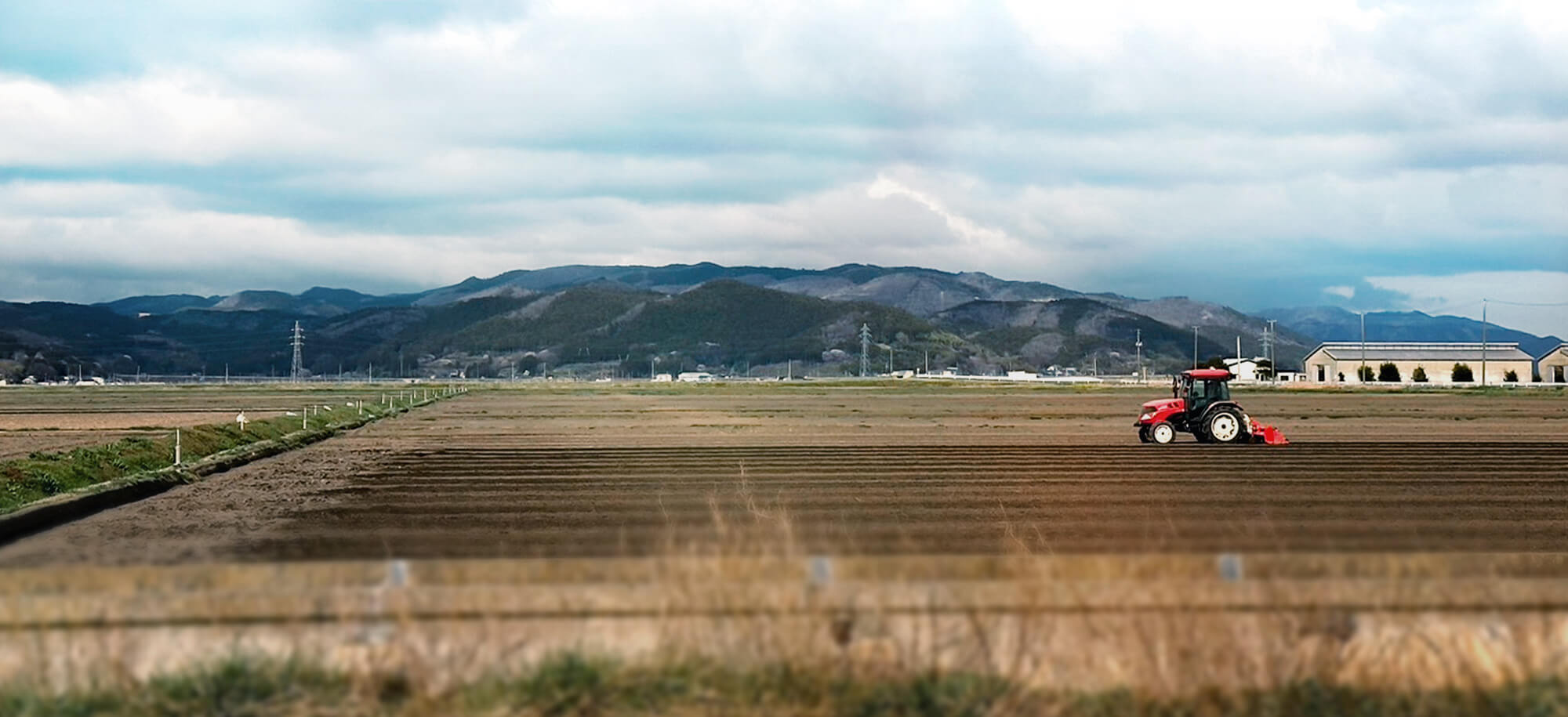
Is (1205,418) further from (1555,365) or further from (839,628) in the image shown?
(1555,365)

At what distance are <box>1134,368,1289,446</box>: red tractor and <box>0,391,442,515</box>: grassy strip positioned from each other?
28885 millimetres

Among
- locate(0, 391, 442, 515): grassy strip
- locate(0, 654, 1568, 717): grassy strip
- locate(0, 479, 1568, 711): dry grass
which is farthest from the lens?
locate(0, 391, 442, 515): grassy strip

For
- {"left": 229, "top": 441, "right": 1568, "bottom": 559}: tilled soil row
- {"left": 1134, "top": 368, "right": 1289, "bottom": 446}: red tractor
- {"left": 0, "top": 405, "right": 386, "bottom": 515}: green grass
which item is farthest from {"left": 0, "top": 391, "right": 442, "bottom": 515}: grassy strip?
{"left": 1134, "top": 368, "right": 1289, "bottom": 446}: red tractor

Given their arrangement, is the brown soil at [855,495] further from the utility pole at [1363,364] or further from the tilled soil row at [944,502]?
the utility pole at [1363,364]

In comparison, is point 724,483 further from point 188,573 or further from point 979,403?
point 979,403

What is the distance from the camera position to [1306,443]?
44.7 metres

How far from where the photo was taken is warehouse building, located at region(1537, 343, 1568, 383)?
584ft

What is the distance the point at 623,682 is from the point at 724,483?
20.6 meters

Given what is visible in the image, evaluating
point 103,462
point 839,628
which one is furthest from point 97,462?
point 839,628

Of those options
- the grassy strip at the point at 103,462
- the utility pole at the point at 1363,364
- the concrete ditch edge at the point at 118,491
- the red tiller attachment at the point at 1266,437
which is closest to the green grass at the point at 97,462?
the grassy strip at the point at 103,462

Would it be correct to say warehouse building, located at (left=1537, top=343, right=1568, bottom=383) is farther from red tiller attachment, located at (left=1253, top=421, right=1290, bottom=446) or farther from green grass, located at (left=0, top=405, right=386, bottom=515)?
green grass, located at (left=0, top=405, right=386, bottom=515)

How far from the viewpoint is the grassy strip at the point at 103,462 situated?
27828 millimetres

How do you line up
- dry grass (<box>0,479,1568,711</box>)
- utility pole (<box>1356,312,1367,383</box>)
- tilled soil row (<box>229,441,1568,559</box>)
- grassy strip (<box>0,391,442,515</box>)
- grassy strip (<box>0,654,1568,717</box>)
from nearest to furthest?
grassy strip (<box>0,654,1568,717</box>) < dry grass (<box>0,479,1568,711</box>) < tilled soil row (<box>229,441,1568,559</box>) < grassy strip (<box>0,391,442,515</box>) < utility pole (<box>1356,312,1367,383</box>)

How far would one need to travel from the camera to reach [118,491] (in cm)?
2816
